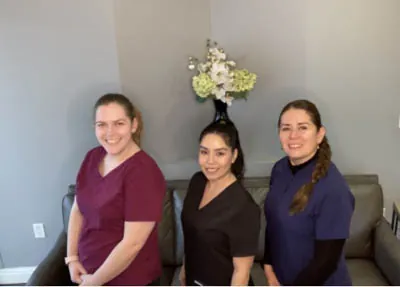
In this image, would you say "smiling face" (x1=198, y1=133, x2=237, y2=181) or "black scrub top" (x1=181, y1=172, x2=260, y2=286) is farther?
"smiling face" (x1=198, y1=133, x2=237, y2=181)

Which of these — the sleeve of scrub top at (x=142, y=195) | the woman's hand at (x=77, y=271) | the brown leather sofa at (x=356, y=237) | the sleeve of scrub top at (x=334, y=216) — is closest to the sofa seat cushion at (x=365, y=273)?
the brown leather sofa at (x=356, y=237)

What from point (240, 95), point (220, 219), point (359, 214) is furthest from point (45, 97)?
point (359, 214)

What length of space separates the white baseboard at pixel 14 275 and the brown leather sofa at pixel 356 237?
0.70 metres

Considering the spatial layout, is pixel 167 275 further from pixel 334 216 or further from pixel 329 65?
pixel 329 65

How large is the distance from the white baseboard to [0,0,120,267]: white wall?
0.45ft

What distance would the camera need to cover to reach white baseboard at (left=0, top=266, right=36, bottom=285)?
118 inches

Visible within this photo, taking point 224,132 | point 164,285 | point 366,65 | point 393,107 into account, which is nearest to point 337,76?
point 366,65

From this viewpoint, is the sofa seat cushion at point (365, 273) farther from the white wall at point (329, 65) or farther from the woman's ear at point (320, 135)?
the woman's ear at point (320, 135)

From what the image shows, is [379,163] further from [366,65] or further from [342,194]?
[342,194]

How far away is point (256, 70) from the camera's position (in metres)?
2.65

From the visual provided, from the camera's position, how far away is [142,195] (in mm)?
1586

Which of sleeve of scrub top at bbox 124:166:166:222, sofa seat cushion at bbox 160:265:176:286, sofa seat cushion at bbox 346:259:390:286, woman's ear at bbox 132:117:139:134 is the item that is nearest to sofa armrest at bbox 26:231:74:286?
sofa seat cushion at bbox 160:265:176:286

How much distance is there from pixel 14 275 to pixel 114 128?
190 centimetres

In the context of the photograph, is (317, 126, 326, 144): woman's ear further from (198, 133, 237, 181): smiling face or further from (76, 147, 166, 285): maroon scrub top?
(76, 147, 166, 285): maroon scrub top
